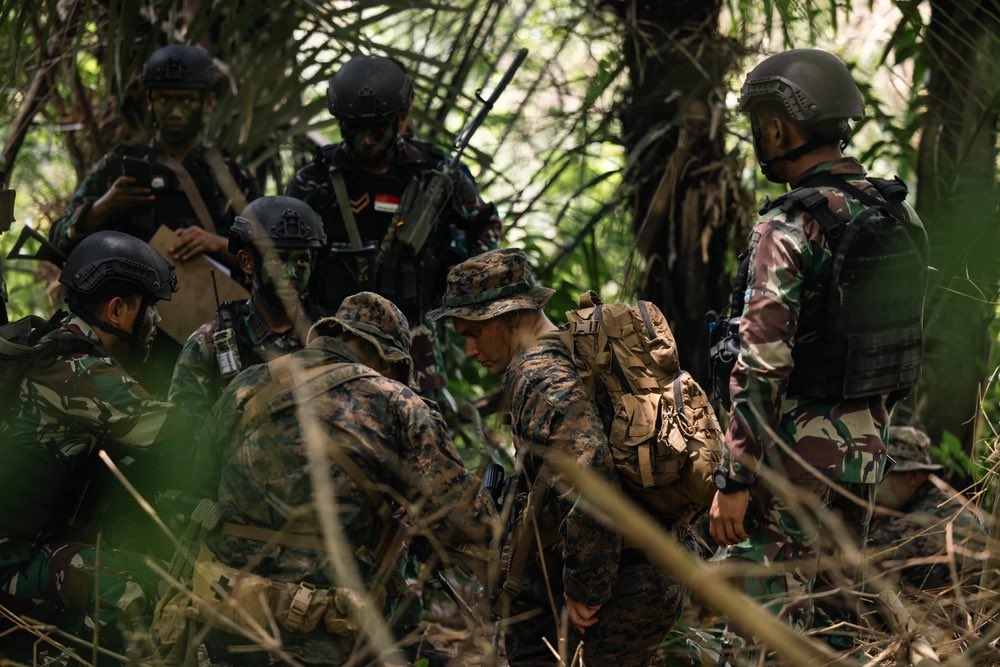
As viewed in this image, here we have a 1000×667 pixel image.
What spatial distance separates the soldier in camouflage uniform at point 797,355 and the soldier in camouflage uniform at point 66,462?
6.43ft

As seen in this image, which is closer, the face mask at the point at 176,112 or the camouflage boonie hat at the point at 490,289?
the camouflage boonie hat at the point at 490,289

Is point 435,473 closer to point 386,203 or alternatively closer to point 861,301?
point 861,301

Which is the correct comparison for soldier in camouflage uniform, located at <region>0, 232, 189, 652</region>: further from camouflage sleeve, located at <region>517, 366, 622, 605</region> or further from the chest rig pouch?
the chest rig pouch

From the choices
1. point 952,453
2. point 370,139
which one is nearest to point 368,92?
point 370,139

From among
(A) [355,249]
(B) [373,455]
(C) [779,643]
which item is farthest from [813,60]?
(C) [779,643]

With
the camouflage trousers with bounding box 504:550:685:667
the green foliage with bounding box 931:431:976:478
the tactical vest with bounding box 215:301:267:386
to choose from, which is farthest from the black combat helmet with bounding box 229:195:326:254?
the green foliage with bounding box 931:431:976:478

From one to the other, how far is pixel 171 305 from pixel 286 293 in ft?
4.01

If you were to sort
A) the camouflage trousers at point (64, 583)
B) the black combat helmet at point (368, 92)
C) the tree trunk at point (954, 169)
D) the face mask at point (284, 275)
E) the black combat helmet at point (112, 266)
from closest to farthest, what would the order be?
1. the camouflage trousers at point (64, 583)
2. the black combat helmet at point (112, 266)
3. the face mask at point (284, 275)
4. the tree trunk at point (954, 169)
5. the black combat helmet at point (368, 92)

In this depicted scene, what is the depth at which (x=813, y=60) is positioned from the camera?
385 cm

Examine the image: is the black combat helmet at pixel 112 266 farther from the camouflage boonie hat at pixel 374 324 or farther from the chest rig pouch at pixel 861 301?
the chest rig pouch at pixel 861 301

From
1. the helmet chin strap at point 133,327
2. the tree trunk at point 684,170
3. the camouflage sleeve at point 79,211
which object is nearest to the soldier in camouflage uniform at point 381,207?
the camouflage sleeve at point 79,211

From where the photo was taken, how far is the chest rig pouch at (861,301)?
3.71m

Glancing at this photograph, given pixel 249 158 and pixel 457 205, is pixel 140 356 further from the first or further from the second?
pixel 249 158

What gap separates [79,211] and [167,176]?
47 cm
